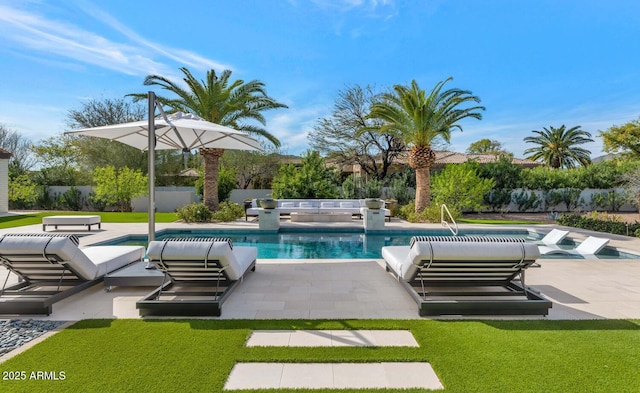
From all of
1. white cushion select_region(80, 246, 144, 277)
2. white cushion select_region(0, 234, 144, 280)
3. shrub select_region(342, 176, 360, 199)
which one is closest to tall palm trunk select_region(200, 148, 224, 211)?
shrub select_region(342, 176, 360, 199)

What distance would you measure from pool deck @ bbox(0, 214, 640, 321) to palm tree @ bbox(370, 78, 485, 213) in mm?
9185

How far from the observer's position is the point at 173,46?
13.7 meters

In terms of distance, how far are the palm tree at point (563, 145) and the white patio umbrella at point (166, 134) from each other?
120 ft

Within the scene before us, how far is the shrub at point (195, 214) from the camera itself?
14.7 metres

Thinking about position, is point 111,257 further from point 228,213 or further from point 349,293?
point 228,213

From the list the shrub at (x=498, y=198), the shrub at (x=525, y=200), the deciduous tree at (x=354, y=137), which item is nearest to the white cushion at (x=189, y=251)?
the deciduous tree at (x=354, y=137)

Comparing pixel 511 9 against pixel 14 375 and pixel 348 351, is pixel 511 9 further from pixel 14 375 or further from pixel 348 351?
pixel 14 375

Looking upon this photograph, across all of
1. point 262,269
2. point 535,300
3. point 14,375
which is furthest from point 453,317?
point 14,375

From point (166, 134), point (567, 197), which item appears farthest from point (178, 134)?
point (567, 197)

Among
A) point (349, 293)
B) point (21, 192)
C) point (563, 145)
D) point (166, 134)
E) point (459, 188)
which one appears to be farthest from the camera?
point (563, 145)

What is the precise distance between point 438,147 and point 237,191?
49.2 ft

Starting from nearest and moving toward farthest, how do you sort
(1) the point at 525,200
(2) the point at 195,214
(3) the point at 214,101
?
1. (2) the point at 195,214
2. (3) the point at 214,101
3. (1) the point at 525,200

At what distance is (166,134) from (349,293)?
612 centimetres

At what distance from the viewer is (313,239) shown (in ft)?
39.4
